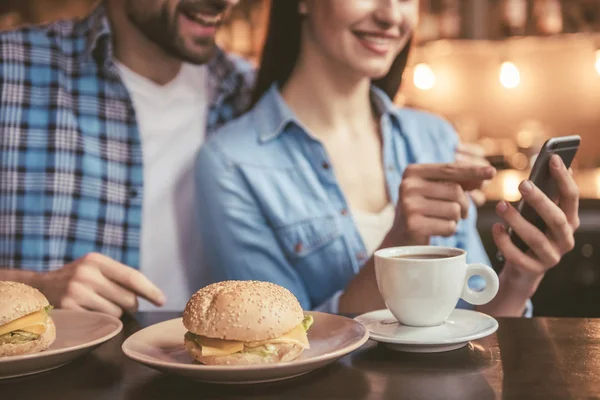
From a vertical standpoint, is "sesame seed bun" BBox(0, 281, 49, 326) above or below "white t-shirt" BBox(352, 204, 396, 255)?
below

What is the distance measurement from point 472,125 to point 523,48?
0.57 metres

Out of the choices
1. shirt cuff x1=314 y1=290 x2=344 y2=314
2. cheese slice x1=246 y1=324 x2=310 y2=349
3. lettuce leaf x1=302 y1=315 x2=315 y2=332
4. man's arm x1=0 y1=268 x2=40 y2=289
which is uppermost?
lettuce leaf x1=302 y1=315 x2=315 y2=332

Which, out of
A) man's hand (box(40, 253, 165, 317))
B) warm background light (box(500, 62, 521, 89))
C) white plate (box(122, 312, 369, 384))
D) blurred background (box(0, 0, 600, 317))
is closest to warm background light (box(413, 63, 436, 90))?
blurred background (box(0, 0, 600, 317))

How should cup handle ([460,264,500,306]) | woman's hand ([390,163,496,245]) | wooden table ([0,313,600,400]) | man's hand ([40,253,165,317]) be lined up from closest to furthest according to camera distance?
wooden table ([0,313,600,400]) → cup handle ([460,264,500,306]) → man's hand ([40,253,165,317]) → woman's hand ([390,163,496,245])

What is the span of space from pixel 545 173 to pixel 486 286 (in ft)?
1.05

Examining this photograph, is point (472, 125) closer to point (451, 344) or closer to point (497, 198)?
point (497, 198)

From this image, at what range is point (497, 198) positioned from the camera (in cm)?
366

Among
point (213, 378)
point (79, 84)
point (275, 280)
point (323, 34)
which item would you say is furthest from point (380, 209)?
point (213, 378)

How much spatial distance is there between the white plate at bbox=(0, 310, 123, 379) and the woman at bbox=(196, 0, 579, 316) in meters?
0.60

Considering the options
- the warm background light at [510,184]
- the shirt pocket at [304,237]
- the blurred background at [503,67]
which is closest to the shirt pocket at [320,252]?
the shirt pocket at [304,237]

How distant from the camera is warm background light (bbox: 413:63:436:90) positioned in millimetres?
4602

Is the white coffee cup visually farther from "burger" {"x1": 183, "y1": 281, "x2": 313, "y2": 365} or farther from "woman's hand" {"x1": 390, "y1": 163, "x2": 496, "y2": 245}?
"woman's hand" {"x1": 390, "y1": 163, "x2": 496, "y2": 245}

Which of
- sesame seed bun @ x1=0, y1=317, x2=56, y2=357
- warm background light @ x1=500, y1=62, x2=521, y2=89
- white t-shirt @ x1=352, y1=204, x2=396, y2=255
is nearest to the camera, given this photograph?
sesame seed bun @ x1=0, y1=317, x2=56, y2=357

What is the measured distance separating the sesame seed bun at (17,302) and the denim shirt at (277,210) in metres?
0.74
